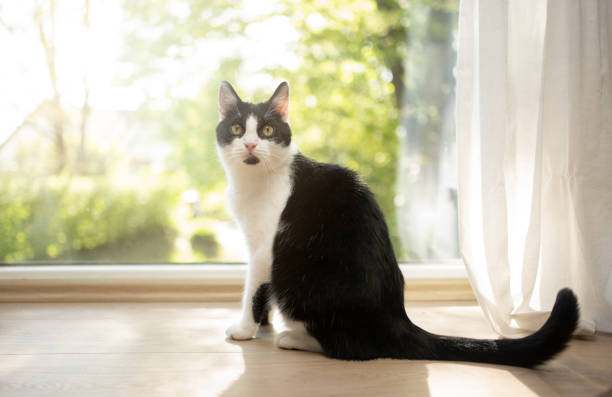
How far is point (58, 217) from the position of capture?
181 centimetres

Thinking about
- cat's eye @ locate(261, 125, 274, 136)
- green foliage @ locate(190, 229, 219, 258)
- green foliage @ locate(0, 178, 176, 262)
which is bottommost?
green foliage @ locate(190, 229, 219, 258)

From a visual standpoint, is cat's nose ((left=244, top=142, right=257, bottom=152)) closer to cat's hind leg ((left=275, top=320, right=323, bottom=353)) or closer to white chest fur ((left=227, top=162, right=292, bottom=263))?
white chest fur ((left=227, top=162, right=292, bottom=263))

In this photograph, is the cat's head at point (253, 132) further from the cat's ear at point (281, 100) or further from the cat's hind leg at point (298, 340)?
the cat's hind leg at point (298, 340)

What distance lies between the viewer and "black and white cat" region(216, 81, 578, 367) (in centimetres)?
102

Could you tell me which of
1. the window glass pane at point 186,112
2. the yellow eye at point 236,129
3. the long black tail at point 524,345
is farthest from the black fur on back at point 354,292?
the window glass pane at point 186,112

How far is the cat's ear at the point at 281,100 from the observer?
49.4 inches

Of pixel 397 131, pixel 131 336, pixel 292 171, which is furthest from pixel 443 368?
pixel 397 131

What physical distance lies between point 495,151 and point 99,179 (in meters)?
1.57

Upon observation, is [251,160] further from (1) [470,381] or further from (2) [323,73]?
(2) [323,73]

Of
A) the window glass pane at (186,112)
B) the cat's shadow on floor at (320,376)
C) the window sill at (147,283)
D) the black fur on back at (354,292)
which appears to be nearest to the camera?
the cat's shadow on floor at (320,376)

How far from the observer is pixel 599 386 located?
950mm

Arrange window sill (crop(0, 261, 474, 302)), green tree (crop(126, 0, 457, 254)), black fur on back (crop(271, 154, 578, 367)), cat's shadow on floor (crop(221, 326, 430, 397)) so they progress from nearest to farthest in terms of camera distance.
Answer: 1. cat's shadow on floor (crop(221, 326, 430, 397))
2. black fur on back (crop(271, 154, 578, 367))
3. window sill (crop(0, 261, 474, 302))
4. green tree (crop(126, 0, 457, 254))

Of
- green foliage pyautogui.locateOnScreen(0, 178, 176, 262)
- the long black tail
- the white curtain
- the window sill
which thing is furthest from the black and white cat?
green foliage pyautogui.locateOnScreen(0, 178, 176, 262)

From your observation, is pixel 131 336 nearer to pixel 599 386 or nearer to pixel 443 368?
pixel 443 368
